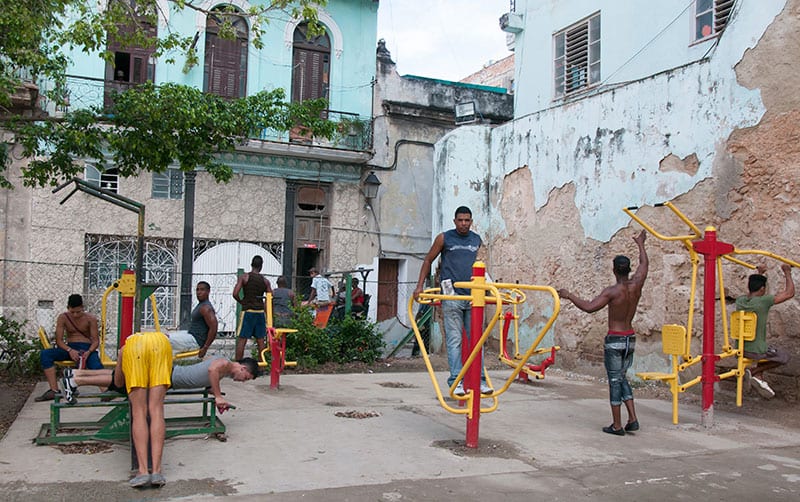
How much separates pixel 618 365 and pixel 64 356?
573 centimetres

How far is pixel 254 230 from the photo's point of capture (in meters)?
18.2

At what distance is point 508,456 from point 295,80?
49.7ft

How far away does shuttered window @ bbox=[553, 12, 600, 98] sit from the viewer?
14.4 meters

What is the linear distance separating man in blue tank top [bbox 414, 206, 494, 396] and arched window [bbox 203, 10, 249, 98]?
12659 millimetres

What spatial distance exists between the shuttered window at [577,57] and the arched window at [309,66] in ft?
21.3

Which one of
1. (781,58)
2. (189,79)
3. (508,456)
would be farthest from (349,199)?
(508,456)

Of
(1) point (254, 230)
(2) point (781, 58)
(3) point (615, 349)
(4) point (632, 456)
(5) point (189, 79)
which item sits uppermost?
(5) point (189, 79)

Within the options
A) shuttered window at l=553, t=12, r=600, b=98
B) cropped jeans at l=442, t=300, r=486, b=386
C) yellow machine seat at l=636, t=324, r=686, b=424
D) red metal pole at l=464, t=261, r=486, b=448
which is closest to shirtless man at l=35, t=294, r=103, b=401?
cropped jeans at l=442, t=300, r=486, b=386

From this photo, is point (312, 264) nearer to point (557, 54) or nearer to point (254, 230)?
point (254, 230)

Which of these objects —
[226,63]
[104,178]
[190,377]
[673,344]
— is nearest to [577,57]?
[226,63]

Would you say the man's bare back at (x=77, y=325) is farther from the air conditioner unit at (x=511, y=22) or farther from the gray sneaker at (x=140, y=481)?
the air conditioner unit at (x=511, y=22)

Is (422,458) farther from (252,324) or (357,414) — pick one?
(252,324)

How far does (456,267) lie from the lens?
A: 22.2 feet

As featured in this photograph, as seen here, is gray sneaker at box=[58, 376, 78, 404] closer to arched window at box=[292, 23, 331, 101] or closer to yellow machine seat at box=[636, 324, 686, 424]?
yellow machine seat at box=[636, 324, 686, 424]
